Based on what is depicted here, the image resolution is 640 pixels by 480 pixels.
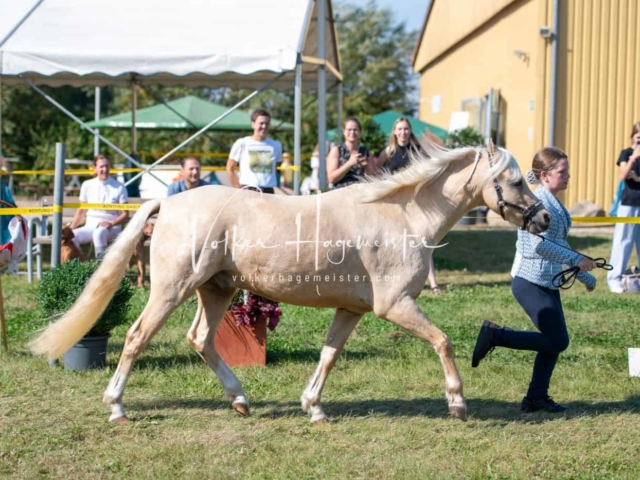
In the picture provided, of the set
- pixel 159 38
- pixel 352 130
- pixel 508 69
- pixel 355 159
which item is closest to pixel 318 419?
pixel 355 159

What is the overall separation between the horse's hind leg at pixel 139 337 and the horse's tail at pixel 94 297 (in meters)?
0.33

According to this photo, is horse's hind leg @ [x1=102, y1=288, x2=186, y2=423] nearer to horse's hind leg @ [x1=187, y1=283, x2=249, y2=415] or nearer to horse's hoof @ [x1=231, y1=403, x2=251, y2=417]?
horse's hind leg @ [x1=187, y1=283, x2=249, y2=415]

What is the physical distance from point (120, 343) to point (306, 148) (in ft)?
79.0

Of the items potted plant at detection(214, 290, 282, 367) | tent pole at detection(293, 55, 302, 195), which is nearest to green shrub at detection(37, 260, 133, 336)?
potted plant at detection(214, 290, 282, 367)

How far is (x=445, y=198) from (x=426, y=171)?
21cm

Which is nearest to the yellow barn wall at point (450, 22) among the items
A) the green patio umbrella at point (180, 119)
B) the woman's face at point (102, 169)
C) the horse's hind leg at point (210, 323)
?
the green patio umbrella at point (180, 119)

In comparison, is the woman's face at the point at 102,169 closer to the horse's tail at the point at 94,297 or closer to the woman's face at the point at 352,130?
the woman's face at the point at 352,130

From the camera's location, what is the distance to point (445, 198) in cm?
507

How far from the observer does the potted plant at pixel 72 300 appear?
20.3 ft

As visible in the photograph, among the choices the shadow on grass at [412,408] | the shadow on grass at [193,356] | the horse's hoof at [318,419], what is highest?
the shadow on grass at [193,356]

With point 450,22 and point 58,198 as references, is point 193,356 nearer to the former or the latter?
point 58,198

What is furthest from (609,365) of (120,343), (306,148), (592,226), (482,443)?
(306,148)

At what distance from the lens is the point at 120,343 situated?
7203 millimetres

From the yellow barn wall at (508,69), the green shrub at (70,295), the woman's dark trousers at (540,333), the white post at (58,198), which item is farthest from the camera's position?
the yellow barn wall at (508,69)
